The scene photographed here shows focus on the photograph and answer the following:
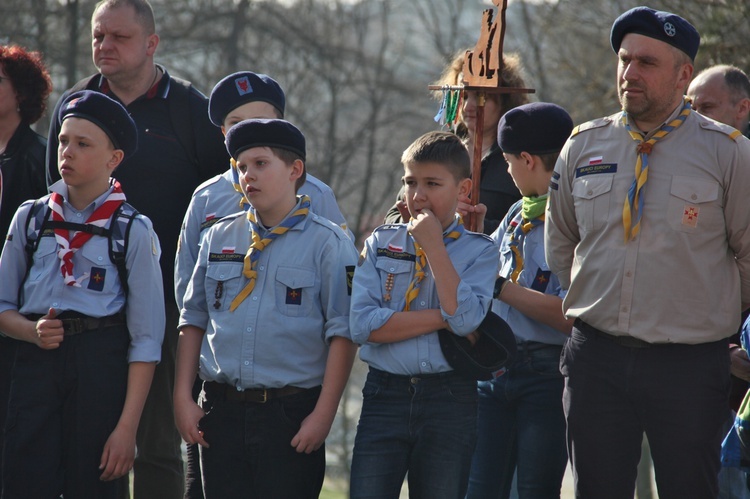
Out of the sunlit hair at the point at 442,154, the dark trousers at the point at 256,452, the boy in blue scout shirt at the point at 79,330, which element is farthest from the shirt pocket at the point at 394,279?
the boy in blue scout shirt at the point at 79,330

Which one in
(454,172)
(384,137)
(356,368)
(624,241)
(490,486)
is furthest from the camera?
(356,368)

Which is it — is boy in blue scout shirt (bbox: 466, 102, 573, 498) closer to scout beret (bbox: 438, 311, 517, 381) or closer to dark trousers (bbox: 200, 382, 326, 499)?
scout beret (bbox: 438, 311, 517, 381)

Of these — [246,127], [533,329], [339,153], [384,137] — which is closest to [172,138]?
[246,127]

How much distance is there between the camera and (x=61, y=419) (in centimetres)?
393

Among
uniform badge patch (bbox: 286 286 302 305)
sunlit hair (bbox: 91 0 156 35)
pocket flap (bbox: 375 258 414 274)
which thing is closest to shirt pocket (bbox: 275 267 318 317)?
uniform badge patch (bbox: 286 286 302 305)

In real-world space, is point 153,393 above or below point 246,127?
below

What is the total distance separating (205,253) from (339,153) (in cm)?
1857

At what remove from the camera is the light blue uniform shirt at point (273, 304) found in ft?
12.6

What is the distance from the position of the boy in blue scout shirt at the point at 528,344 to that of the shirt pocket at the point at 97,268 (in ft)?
5.16

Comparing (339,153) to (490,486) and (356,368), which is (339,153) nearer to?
(356,368)

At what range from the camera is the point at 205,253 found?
160 inches

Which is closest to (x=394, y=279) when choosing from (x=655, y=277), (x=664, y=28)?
(x=655, y=277)

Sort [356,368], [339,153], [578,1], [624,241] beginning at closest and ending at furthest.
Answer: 1. [624,241]
2. [578,1]
3. [339,153]
4. [356,368]

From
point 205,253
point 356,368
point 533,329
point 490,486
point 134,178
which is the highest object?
point 134,178
